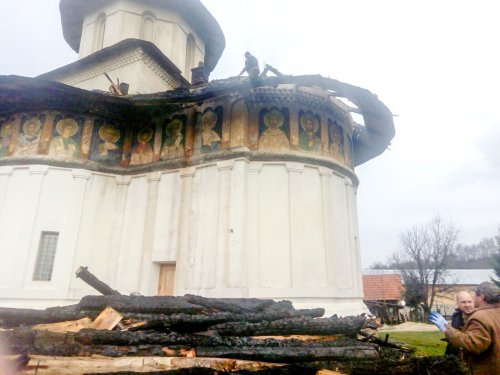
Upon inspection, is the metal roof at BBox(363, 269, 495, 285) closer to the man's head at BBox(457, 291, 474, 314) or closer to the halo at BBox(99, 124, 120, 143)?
the halo at BBox(99, 124, 120, 143)

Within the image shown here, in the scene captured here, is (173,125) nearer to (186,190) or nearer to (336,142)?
(186,190)

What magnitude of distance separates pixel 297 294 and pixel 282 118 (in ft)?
17.1

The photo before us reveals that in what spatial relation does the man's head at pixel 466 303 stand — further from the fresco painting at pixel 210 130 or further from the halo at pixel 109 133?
the halo at pixel 109 133

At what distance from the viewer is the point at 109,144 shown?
39.7 feet

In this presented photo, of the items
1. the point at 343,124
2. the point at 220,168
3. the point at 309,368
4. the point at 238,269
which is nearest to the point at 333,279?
the point at 238,269

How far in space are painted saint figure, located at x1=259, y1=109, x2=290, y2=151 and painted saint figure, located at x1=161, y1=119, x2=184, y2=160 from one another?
2618 millimetres

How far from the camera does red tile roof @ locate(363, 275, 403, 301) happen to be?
33.0 metres

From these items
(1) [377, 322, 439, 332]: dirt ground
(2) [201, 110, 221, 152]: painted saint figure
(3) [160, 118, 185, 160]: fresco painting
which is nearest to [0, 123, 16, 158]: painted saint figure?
(3) [160, 118, 185, 160]: fresco painting

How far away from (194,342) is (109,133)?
9201mm

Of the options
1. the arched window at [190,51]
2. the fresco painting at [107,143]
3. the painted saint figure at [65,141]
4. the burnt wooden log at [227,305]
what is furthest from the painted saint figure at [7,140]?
the burnt wooden log at [227,305]

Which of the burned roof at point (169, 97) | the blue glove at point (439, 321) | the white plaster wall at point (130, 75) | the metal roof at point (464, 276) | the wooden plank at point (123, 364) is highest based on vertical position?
the white plaster wall at point (130, 75)

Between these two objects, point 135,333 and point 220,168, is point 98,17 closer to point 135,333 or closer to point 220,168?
point 220,168

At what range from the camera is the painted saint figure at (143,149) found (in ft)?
39.3

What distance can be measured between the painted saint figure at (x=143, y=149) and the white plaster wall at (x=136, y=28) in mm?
4996
